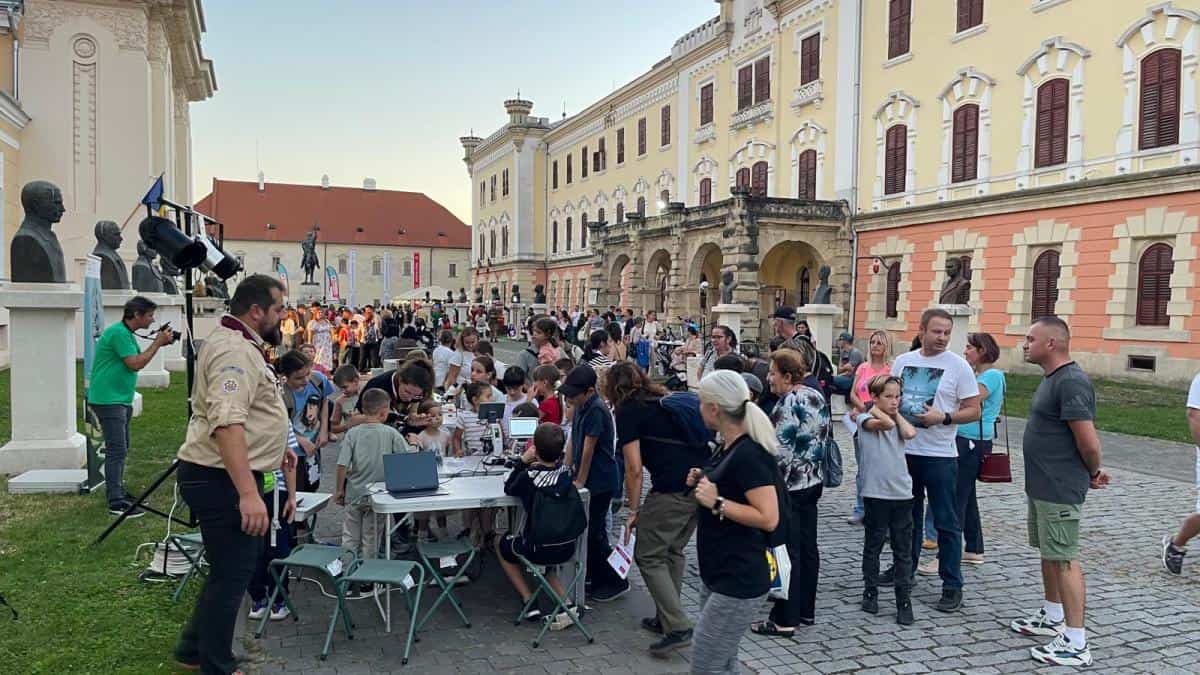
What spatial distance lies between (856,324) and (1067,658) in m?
23.5

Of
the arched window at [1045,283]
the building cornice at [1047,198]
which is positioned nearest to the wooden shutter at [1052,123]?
the building cornice at [1047,198]

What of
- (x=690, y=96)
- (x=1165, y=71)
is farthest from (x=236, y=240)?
(x=1165, y=71)

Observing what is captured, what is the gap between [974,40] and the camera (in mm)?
22734

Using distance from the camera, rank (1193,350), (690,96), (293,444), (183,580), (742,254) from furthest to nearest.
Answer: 1. (690,96)
2. (742,254)
3. (1193,350)
4. (293,444)
5. (183,580)

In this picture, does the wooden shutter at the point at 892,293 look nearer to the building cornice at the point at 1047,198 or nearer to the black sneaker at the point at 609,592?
the building cornice at the point at 1047,198

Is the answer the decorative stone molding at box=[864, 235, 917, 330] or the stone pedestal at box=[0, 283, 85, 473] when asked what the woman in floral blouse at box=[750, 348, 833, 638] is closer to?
the stone pedestal at box=[0, 283, 85, 473]

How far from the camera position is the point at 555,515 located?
191 inches

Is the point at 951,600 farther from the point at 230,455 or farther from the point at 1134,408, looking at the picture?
the point at 1134,408

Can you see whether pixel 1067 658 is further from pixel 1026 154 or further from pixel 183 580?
pixel 1026 154

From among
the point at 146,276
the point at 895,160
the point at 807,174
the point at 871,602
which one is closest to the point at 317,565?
the point at 871,602

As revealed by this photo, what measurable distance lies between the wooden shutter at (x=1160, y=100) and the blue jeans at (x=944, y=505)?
56.5 feet

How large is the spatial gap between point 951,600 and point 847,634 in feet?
3.06

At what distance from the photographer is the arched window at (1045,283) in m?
21.2

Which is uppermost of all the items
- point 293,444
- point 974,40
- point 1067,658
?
point 974,40
